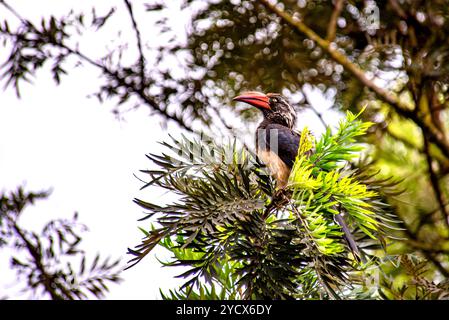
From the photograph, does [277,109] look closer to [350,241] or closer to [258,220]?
[350,241]

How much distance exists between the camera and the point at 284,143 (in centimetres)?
380

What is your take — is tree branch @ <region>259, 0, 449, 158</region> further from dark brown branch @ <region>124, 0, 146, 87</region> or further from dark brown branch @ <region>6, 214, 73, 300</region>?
dark brown branch @ <region>6, 214, 73, 300</region>

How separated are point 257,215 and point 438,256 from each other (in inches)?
58.6

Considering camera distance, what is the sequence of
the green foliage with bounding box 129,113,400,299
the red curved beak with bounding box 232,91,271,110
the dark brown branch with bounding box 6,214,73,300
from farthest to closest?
the red curved beak with bounding box 232,91,271,110 → the dark brown branch with bounding box 6,214,73,300 → the green foliage with bounding box 129,113,400,299

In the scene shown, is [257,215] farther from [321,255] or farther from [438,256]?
[438,256]

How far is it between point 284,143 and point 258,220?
6.36 ft

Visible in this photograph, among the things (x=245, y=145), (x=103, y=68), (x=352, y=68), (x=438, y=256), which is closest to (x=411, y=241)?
(x=438, y=256)

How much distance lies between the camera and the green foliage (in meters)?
1.83

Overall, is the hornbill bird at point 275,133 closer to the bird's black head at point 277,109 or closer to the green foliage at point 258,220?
the bird's black head at point 277,109

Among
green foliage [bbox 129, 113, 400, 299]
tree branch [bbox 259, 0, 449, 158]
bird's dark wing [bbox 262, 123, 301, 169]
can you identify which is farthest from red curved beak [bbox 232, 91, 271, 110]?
green foliage [bbox 129, 113, 400, 299]

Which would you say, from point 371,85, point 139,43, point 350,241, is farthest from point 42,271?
point 371,85

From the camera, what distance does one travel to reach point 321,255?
187 centimetres

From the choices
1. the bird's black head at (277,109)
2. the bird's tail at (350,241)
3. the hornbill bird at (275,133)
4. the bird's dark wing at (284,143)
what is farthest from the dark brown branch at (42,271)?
the bird's black head at (277,109)

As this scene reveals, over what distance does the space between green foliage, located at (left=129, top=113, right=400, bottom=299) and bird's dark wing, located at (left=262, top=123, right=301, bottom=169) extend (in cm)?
134
